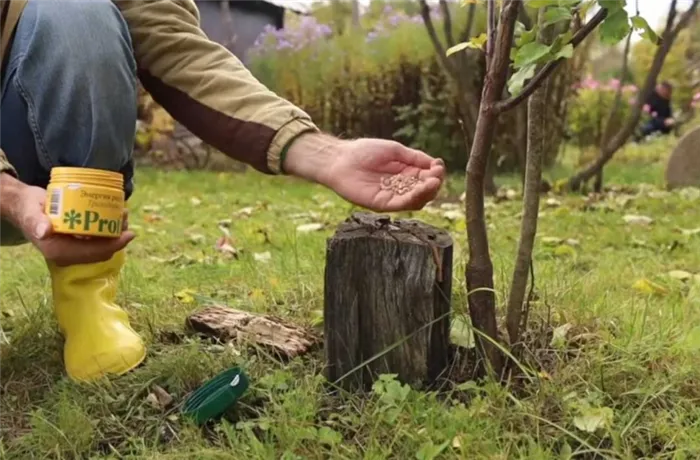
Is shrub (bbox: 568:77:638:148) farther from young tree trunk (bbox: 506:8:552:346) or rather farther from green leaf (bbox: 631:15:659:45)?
green leaf (bbox: 631:15:659:45)

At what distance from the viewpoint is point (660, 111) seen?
12312 mm

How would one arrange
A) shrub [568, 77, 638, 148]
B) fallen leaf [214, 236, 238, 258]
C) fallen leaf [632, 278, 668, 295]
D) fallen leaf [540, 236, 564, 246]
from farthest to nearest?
1. shrub [568, 77, 638, 148]
2. fallen leaf [540, 236, 564, 246]
3. fallen leaf [214, 236, 238, 258]
4. fallen leaf [632, 278, 668, 295]

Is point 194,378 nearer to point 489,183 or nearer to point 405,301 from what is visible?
point 405,301

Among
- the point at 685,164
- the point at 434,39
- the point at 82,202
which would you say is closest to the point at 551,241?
the point at 434,39

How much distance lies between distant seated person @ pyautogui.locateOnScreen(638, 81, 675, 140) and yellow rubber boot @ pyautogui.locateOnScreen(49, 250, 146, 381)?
10905mm

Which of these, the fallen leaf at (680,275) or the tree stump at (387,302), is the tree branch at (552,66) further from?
the fallen leaf at (680,275)

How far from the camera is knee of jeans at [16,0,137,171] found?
136 centimetres

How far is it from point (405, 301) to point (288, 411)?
24 cm

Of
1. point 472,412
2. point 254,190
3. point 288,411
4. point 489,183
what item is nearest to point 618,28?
point 472,412

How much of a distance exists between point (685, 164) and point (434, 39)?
1.77 metres

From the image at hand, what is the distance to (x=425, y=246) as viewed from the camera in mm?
1279

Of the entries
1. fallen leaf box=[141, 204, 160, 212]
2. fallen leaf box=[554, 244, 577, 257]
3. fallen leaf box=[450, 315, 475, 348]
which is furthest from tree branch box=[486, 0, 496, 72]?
fallen leaf box=[141, 204, 160, 212]

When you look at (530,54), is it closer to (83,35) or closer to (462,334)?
(462,334)

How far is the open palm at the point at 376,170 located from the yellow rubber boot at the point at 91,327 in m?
0.47
